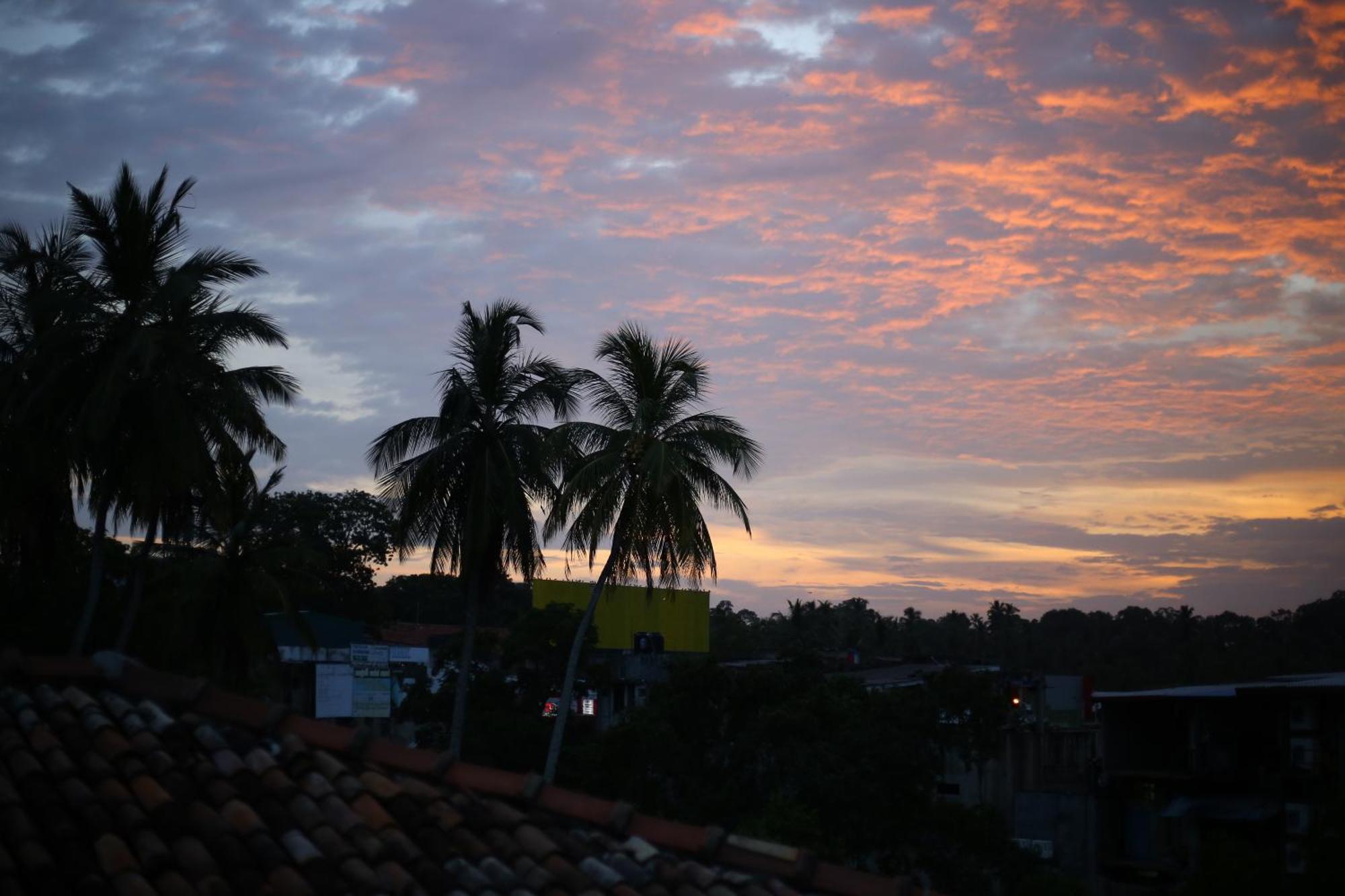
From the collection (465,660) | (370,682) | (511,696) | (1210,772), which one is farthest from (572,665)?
(370,682)

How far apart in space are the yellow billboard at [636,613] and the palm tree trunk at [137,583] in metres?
25.5

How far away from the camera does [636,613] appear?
172 ft

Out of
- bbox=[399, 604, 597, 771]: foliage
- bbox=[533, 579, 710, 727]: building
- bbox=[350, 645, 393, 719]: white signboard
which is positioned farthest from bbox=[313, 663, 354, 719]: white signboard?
bbox=[533, 579, 710, 727]: building

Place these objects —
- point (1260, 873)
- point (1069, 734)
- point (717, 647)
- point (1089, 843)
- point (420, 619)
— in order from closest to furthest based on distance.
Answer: point (1260, 873)
point (1089, 843)
point (1069, 734)
point (717, 647)
point (420, 619)

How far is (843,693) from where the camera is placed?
98.3 feet

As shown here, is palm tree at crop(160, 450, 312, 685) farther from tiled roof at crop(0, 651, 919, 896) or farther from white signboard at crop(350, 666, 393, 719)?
tiled roof at crop(0, 651, 919, 896)

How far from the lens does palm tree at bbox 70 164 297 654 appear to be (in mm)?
19781

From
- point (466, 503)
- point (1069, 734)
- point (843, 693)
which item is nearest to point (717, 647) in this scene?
point (1069, 734)

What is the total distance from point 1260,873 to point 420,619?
7697 cm

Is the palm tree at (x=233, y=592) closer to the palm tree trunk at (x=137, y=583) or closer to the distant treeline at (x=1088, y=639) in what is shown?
the palm tree trunk at (x=137, y=583)

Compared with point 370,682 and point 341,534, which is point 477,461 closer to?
point 370,682

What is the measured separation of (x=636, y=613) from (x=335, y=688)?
1481cm

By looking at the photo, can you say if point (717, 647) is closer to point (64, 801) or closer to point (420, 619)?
point (420, 619)

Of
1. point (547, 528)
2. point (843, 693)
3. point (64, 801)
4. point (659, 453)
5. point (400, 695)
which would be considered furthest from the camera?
point (400, 695)
